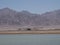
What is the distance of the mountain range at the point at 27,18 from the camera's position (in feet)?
209

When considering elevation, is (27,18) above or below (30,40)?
above

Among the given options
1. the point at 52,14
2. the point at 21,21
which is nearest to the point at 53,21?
the point at 52,14

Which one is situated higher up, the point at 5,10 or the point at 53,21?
the point at 5,10

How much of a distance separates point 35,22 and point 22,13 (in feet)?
26.4

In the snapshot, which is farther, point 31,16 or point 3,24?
point 31,16

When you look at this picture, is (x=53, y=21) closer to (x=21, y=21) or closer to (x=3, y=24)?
(x=21, y=21)

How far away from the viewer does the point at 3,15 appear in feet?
216

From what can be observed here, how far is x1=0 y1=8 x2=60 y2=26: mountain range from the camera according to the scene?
6375cm

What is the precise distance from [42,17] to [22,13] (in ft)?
24.5

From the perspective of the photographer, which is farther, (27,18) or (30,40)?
(27,18)

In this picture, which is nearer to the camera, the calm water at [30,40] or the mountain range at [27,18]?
the calm water at [30,40]

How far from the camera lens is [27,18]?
220 ft

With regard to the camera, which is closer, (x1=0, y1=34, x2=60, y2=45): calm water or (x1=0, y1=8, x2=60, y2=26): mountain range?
(x1=0, y1=34, x2=60, y2=45): calm water

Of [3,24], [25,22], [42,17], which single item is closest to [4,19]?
[3,24]
